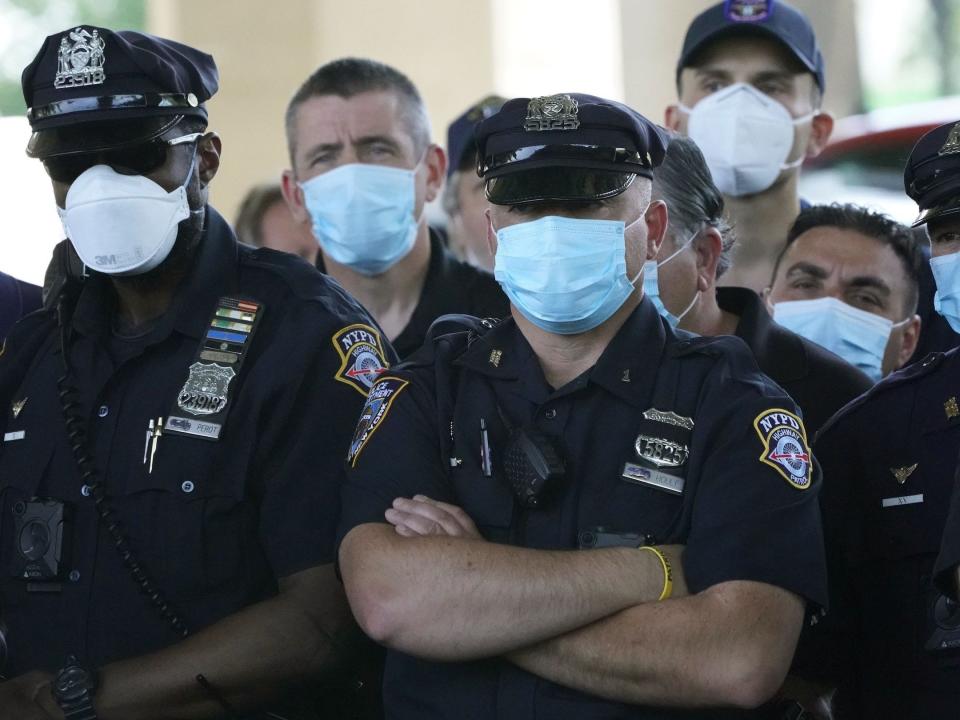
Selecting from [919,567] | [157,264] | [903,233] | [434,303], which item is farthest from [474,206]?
[919,567]

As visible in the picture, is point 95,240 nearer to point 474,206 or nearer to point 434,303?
point 434,303

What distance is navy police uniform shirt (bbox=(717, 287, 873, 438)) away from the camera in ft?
13.6

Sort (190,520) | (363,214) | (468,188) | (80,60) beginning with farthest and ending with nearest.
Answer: (468,188) < (363,214) < (80,60) < (190,520)

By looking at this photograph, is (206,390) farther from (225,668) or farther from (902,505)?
(902,505)

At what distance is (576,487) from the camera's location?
3.22 metres

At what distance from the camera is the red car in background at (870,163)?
9789 millimetres

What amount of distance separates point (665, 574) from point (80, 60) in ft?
5.83

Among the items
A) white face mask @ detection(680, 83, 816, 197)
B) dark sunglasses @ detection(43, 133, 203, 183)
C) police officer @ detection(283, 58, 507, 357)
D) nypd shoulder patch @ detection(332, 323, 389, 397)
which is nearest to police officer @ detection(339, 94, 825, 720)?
nypd shoulder patch @ detection(332, 323, 389, 397)

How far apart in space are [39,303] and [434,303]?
1.20 meters

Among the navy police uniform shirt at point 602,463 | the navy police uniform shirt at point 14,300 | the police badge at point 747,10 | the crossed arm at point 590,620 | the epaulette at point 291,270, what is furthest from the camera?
the police badge at point 747,10

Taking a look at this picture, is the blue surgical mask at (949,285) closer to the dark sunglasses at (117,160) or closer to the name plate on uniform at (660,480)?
the name plate on uniform at (660,480)

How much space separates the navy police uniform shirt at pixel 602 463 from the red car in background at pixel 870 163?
6609 mm

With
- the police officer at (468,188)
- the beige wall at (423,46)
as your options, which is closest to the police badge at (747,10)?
the police officer at (468,188)

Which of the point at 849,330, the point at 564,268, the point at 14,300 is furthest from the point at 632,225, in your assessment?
the point at 14,300
